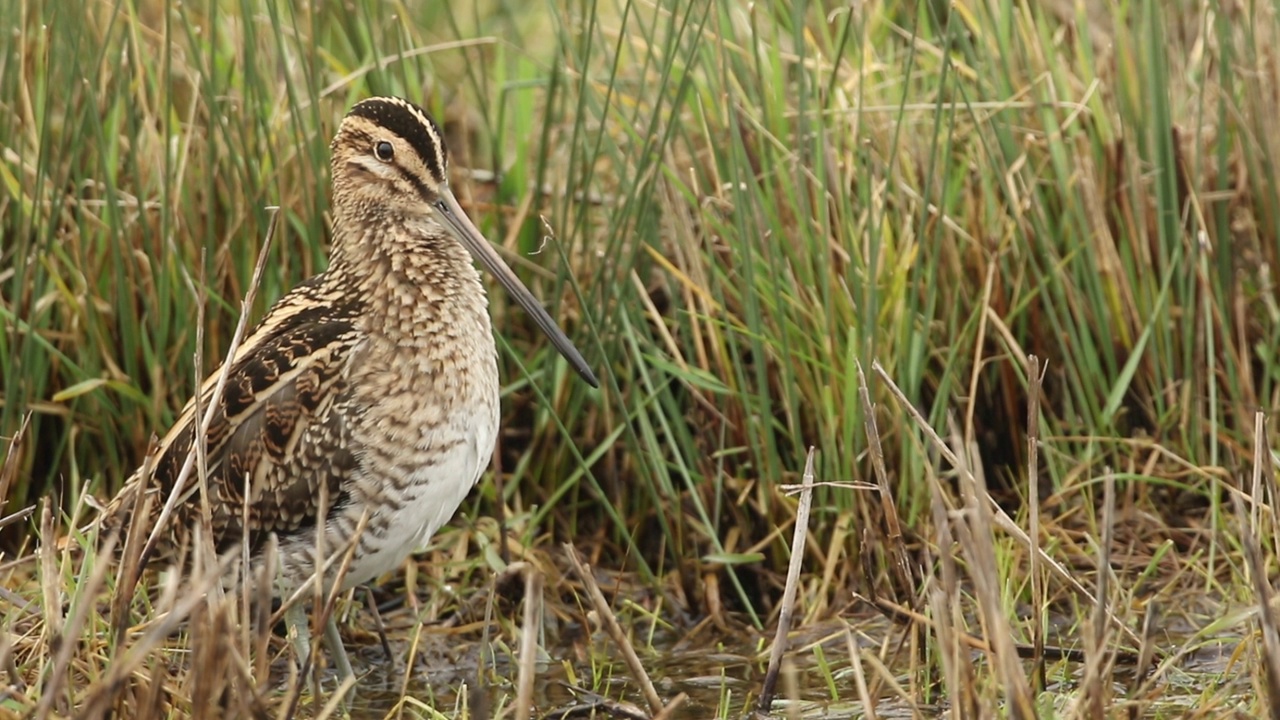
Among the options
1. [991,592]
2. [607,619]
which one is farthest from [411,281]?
[991,592]

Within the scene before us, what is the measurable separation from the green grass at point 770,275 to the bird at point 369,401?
343mm

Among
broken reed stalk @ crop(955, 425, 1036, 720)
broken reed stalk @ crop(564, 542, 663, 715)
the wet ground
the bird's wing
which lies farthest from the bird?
broken reed stalk @ crop(955, 425, 1036, 720)

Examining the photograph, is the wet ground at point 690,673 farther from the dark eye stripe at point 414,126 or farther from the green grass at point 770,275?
the dark eye stripe at point 414,126

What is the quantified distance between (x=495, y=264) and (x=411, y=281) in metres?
0.20

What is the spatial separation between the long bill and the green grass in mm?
146

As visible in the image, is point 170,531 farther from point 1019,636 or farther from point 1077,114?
point 1077,114

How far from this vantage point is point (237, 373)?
13.9 feet

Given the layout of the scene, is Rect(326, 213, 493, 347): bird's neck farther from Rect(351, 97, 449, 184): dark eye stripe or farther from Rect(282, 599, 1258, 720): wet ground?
Rect(282, 599, 1258, 720): wet ground

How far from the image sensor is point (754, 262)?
15.9ft

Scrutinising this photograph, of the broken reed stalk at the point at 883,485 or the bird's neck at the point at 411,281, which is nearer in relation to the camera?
the broken reed stalk at the point at 883,485

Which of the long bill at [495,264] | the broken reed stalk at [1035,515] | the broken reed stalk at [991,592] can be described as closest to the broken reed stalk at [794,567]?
the broken reed stalk at [1035,515]

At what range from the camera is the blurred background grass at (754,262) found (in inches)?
186

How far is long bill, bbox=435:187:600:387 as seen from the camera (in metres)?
4.38

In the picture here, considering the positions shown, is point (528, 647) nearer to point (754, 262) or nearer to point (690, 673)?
point (690, 673)
